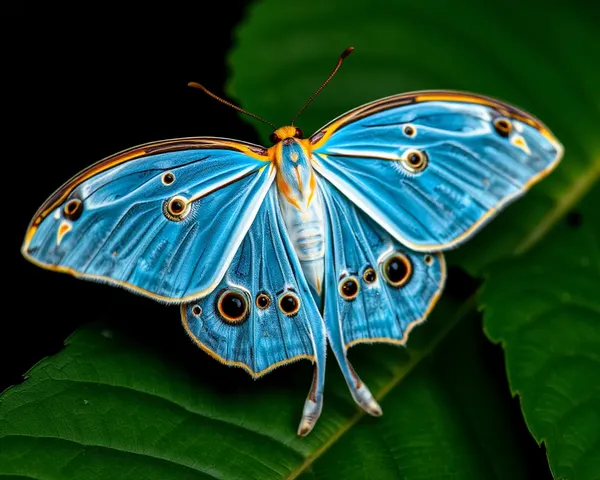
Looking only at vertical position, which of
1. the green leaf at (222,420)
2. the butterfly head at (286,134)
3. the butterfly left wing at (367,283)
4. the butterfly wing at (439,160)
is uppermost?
the butterfly wing at (439,160)

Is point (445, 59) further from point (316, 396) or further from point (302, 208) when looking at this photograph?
point (316, 396)

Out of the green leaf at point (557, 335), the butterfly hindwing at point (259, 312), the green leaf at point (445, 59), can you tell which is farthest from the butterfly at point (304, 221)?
the green leaf at point (445, 59)

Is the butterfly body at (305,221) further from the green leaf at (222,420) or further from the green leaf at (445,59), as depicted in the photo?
the green leaf at (445,59)

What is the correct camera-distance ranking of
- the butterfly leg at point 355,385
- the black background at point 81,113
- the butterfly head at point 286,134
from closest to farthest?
the butterfly leg at point 355,385
the butterfly head at point 286,134
the black background at point 81,113

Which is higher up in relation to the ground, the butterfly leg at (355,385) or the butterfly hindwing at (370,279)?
the butterfly hindwing at (370,279)

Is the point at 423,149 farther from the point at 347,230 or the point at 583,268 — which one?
the point at 583,268

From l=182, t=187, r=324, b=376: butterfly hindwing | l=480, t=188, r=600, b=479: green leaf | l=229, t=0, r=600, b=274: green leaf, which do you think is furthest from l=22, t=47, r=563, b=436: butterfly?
l=229, t=0, r=600, b=274: green leaf
